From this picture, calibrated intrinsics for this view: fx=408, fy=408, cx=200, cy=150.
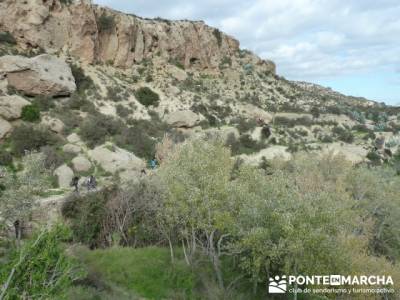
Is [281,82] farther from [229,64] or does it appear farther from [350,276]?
[350,276]

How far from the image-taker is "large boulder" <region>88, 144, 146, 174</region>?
32.6 meters

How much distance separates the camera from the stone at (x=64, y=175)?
2889 centimetres

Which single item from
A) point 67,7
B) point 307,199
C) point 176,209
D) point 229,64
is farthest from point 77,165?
point 229,64

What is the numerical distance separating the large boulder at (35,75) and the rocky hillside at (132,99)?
0.10 metres

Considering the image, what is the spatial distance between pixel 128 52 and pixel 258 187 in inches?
1886

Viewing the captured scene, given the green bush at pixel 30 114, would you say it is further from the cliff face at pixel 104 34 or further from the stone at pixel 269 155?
the stone at pixel 269 155

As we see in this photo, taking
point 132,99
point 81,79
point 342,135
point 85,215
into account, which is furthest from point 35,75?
point 342,135

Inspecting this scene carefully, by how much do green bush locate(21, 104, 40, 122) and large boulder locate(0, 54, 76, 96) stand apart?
15.6 feet

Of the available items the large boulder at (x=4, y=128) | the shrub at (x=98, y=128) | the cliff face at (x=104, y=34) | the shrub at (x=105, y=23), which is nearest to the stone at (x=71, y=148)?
the shrub at (x=98, y=128)

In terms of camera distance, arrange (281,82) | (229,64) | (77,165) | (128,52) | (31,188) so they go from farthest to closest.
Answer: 1. (281,82)
2. (229,64)
3. (128,52)
4. (77,165)
5. (31,188)

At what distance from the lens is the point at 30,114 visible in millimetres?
38406

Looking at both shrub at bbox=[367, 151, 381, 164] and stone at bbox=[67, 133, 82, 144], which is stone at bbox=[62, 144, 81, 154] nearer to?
stone at bbox=[67, 133, 82, 144]

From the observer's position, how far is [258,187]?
18156mm

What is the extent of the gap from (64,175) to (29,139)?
673 cm
